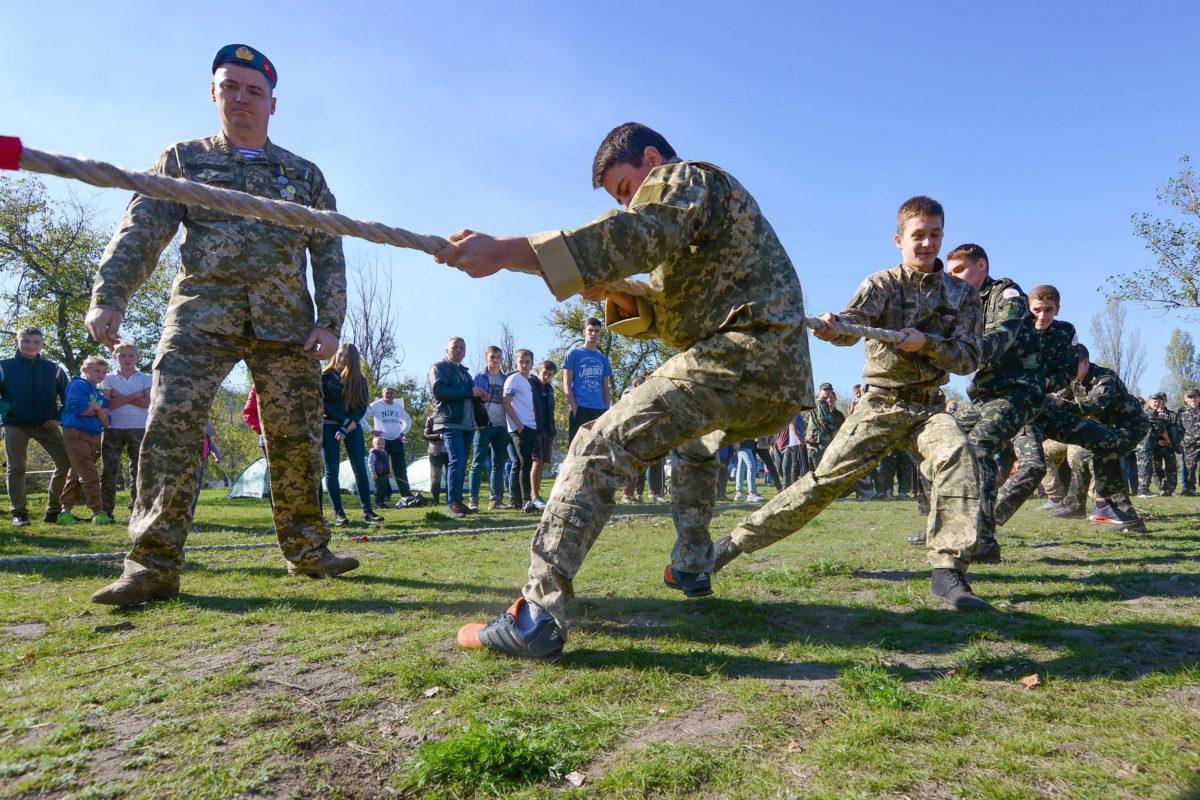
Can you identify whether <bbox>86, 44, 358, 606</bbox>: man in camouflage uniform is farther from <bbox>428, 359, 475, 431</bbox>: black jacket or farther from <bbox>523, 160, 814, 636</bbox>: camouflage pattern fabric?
<bbox>428, 359, 475, 431</bbox>: black jacket

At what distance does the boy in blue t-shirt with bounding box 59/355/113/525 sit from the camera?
8.12 meters

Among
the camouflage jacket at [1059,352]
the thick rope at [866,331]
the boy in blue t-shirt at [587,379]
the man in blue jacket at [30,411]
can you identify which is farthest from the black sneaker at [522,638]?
the man in blue jacket at [30,411]

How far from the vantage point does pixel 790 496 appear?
4078 mm

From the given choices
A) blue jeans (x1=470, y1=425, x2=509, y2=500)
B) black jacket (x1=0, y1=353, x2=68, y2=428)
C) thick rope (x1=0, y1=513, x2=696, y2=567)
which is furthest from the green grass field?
blue jeans (x1=470, y1=425, x2=509, y2=500)

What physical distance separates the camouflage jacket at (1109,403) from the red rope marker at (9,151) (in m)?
9.29

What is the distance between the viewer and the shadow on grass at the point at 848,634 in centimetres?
258

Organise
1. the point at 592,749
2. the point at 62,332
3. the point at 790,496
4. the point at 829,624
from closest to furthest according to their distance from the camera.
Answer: the point at 592,749, the point at 829,624, the point at 790,496, the point at 62,332

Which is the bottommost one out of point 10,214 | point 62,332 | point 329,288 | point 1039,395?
point 1039,395

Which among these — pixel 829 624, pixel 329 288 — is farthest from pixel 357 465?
pixel 829 624

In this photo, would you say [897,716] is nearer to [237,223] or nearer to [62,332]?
[237,223]

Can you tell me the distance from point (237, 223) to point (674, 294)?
2.49m

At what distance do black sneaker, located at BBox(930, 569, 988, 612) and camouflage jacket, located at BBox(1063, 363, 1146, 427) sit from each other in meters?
5.65

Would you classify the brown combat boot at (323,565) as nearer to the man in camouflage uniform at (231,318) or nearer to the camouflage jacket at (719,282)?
the man in camouflage uniform at (231,318)

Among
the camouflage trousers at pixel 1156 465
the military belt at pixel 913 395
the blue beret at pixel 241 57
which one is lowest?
the camouflage trousers at pixel 1156 465
